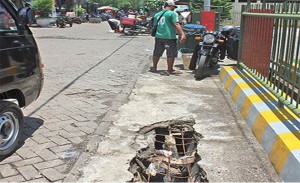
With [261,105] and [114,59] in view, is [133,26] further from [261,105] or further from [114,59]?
[261,105]

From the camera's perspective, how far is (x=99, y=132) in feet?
14.6

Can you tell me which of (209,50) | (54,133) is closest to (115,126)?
(54,133)

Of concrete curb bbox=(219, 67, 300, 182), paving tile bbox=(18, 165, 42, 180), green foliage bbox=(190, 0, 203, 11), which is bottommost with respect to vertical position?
paving tile bbox=(18, 165, 42, 180)

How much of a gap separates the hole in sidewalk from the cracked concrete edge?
0.51m

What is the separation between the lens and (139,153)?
3719 millimetres

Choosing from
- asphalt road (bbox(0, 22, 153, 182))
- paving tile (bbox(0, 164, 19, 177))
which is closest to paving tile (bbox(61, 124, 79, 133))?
asphalt road (bbox(0, 22, 153, 182))

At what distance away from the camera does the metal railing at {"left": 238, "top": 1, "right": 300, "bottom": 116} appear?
3.84m

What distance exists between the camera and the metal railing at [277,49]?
3842 millimetres

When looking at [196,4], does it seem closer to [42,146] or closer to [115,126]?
[115,126]

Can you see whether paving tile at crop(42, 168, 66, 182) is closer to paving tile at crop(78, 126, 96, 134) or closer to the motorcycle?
paving tile at crop(78, 126, 96, 134)

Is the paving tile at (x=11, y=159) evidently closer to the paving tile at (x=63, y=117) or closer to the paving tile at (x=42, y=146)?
the paving tile at (x=42, y=146)

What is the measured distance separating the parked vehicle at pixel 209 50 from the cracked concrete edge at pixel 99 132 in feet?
5.07

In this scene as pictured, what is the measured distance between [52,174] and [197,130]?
1962mm

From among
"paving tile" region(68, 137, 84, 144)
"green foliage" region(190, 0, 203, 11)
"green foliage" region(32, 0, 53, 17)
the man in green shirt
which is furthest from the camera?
"green foliage" region(190, 0, 203, 11)
